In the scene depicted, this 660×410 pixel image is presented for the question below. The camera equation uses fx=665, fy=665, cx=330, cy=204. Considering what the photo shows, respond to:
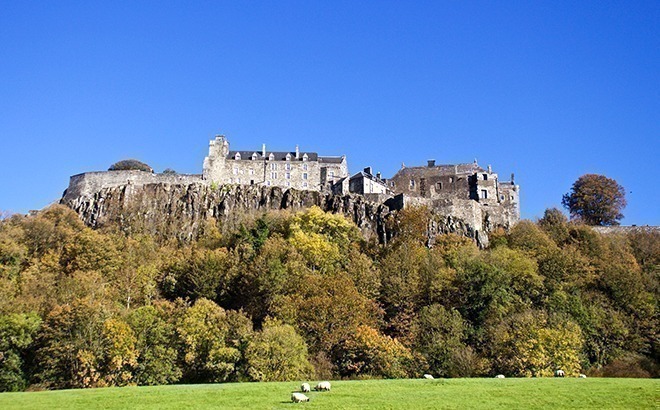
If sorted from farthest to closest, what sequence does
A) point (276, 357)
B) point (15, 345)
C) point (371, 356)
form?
point (371, 356), point (15, 345), point (276, 357)

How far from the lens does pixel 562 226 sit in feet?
247

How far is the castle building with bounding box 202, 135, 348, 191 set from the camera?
92438mm

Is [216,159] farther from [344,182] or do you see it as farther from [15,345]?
[15,345]

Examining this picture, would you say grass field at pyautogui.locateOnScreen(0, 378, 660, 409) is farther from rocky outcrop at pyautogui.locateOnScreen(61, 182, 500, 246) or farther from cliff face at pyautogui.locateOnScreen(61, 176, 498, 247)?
cliff face at pyautogui.locateOnScreen(61, 176, 498, 247)

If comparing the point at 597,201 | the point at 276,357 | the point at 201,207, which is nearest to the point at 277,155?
the point at 201,207

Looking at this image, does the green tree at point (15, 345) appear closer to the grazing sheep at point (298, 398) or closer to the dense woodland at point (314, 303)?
the dense woodland at point (314, 303)

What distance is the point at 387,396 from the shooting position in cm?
2761

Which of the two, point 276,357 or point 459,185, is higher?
point 459,185

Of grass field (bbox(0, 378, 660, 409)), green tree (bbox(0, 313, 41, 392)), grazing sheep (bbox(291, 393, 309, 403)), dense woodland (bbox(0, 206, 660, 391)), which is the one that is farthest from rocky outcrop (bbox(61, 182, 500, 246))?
grazing sheep (bbox(291, 393, 309, 403))

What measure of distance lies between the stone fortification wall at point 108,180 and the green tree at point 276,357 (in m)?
44.0

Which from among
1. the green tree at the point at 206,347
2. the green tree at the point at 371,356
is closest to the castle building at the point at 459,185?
the green tree at the point at 371,356

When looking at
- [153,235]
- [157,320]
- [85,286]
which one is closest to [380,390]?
[157,320]

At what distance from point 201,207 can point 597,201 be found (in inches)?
1994

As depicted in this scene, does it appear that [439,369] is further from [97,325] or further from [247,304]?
[97,325]
